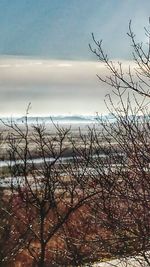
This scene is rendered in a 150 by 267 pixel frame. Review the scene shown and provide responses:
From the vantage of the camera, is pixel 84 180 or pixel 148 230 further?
pixel 84 180

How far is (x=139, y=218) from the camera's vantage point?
12820mm

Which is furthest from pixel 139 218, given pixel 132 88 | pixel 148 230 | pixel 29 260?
pixel 29 260

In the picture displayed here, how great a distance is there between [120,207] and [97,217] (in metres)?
0.71

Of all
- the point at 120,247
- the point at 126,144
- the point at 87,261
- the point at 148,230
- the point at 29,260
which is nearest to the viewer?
the point at 148,230

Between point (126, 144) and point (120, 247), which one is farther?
point (120, 247)

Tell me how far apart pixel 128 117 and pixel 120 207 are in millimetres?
2291

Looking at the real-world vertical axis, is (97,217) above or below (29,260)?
above

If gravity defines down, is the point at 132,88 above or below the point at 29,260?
above

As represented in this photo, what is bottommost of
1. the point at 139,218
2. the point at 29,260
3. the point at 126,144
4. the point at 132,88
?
the point at 29,260

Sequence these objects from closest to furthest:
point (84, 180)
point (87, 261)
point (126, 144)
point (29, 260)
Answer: point (126, 144) → point (84, 180) → point (87, 261) → point (29, 260)

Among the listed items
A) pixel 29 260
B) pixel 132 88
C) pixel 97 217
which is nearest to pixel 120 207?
pixel 97 217

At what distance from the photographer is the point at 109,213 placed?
1336 cm

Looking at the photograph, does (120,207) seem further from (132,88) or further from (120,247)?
(132,88)

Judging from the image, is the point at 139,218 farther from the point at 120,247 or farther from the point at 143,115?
the point at 143,115
